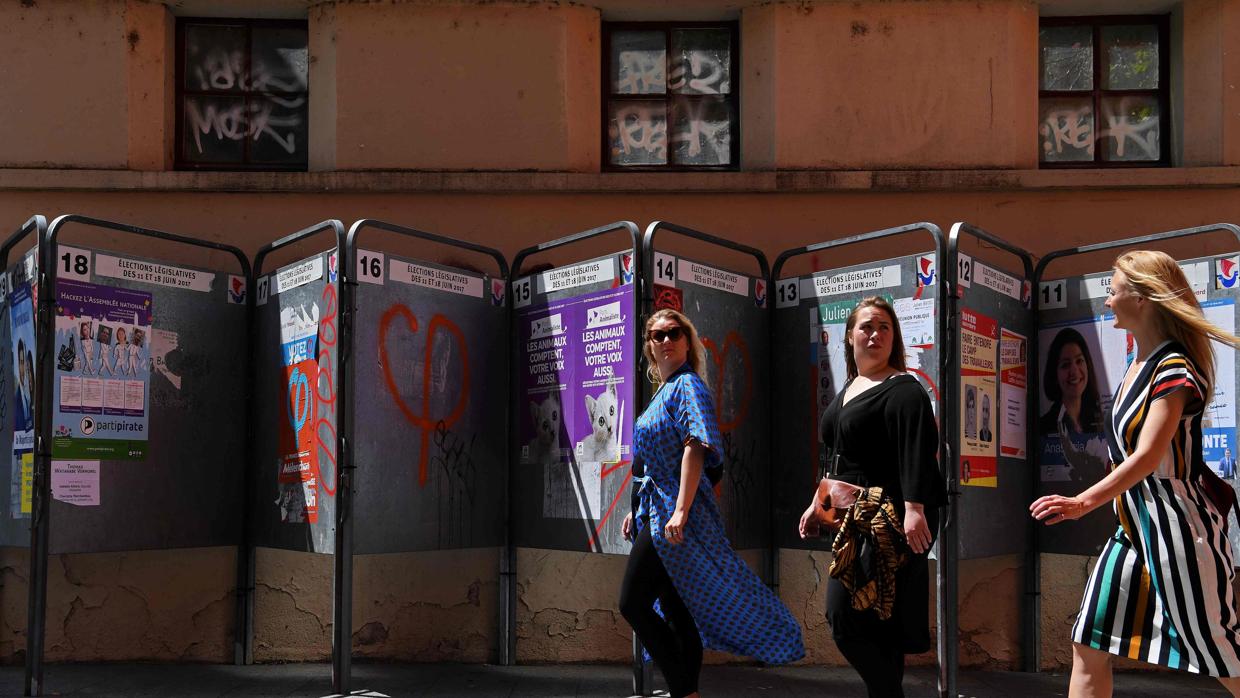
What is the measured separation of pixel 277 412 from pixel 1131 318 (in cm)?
440

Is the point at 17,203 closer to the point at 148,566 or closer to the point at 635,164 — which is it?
the point at 148,566

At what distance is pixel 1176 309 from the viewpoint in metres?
3.98

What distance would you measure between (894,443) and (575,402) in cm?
236

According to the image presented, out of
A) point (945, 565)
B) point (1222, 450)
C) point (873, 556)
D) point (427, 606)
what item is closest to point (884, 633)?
point (873, 556)

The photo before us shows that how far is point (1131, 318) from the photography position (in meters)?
4.09

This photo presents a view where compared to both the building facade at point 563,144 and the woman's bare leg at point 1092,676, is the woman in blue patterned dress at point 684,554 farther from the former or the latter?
the building facade at point 563,144

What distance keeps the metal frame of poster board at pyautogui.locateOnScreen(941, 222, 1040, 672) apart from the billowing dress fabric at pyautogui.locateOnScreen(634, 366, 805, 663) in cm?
123

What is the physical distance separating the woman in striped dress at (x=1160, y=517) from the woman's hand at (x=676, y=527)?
1.47 m

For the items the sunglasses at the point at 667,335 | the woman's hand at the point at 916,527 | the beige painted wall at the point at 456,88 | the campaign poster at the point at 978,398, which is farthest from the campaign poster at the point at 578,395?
the woman's hand at the point at 916,527

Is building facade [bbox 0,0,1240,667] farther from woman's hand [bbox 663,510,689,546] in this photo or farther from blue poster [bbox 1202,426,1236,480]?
woman's hand [bbox 663,510,689,546]

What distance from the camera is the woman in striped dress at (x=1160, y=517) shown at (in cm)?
385

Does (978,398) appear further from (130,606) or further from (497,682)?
(130,606)

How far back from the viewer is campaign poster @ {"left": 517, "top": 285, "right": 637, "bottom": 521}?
6.33 m

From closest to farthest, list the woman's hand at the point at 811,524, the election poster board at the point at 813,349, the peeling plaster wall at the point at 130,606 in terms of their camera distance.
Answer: the woman's hand at the point at 811,524, the election poster board at the point at 813,349, the peeling plaster wall at the point at 130,606
